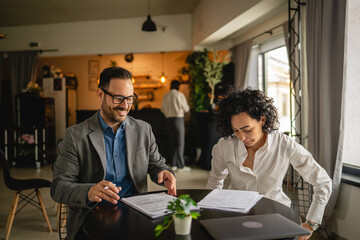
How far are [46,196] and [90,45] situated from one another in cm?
450

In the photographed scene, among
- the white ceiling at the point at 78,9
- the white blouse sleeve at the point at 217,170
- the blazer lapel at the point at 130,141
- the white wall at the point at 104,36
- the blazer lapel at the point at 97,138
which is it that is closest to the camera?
the blazer lapel at the point at 97,138

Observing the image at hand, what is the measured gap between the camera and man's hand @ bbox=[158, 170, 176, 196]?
5.51 feet

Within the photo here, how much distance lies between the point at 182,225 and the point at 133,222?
0.26m

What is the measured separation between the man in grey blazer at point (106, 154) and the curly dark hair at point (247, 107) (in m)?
0.54

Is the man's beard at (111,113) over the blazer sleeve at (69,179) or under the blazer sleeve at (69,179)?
over

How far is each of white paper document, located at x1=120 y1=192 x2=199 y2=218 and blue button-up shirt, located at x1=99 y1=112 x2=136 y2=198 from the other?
0.28 m

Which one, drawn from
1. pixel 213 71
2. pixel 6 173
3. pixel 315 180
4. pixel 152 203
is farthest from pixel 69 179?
pixel 213 71

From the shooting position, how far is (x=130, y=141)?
6.35 feet

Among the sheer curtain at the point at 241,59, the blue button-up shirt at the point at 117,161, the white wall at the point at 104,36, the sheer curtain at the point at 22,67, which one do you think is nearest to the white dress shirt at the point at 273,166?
the blue button-up shirt at the point at 117,161

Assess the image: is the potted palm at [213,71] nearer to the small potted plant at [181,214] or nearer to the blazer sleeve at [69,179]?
the blazer sleeve at [69,179]

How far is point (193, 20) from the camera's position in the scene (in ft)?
24.1

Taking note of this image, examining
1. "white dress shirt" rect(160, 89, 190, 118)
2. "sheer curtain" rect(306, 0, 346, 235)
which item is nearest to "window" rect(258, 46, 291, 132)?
"white dress shirt" rect(160, 89, 190, 118)

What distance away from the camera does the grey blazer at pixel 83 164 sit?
1.63m

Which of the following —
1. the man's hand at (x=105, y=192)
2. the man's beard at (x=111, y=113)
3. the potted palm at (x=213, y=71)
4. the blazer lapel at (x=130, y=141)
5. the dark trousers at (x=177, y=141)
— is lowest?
the dark trousers at (x=177, y=141)
